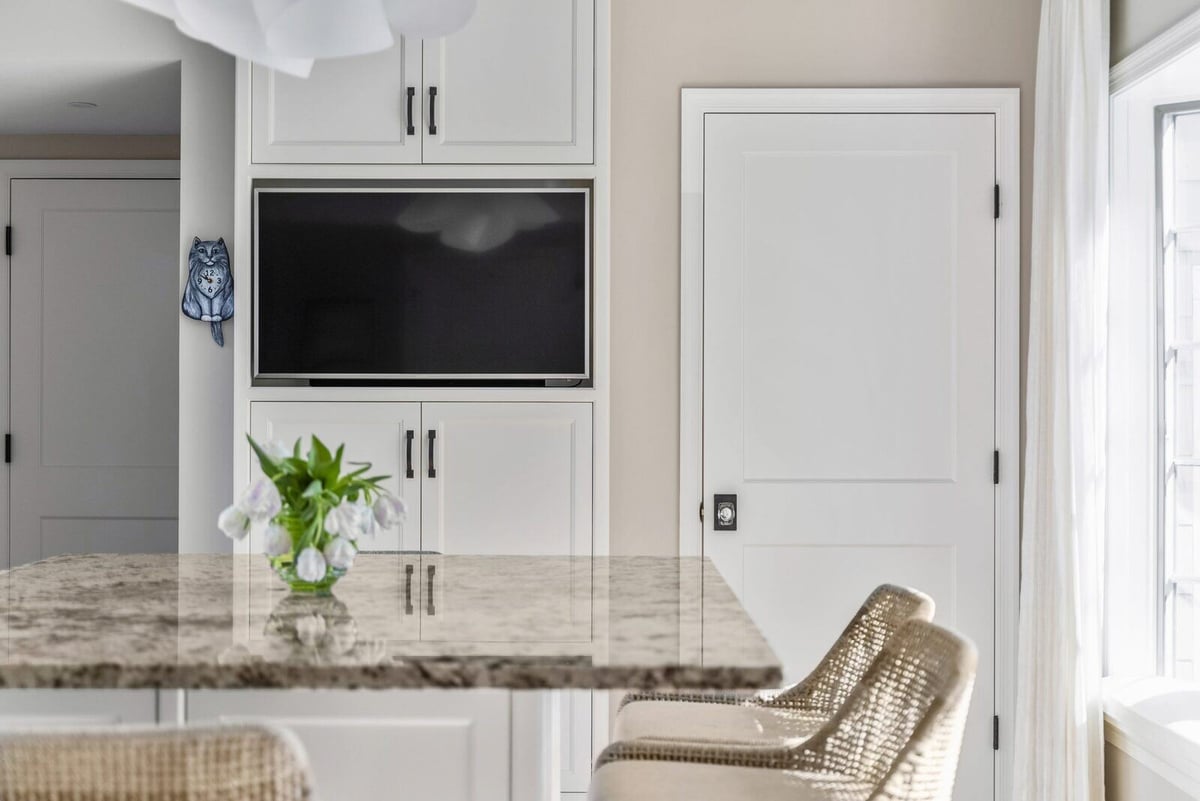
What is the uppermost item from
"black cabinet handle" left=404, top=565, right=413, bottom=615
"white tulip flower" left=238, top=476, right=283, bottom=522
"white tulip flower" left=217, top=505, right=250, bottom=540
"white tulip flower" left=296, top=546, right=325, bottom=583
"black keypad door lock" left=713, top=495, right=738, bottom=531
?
"white tulip flower" left=238, top=476, right=283, bottom=522

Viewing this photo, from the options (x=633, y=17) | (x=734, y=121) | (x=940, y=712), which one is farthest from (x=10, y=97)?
(x=940, y=712)

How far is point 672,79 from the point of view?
3.16 metres

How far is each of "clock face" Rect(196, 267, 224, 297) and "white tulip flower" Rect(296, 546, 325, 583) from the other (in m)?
1.77

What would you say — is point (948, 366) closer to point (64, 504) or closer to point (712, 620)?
point (712, 620)

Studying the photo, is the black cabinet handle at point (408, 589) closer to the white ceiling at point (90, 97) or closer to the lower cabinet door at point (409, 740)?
the lower cabinet door at point (409, 740)

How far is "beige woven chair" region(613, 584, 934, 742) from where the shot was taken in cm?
162

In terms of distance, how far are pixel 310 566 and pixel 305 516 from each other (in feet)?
0.26

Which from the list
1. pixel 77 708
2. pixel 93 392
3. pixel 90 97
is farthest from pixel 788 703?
pixel 93 392

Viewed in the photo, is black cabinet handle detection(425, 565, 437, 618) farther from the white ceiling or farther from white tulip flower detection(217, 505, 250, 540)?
the white ceiling

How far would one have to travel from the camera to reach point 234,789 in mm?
876

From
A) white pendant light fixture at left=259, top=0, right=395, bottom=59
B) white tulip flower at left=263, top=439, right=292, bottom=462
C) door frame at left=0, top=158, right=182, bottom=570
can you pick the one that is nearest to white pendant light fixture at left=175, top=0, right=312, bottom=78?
white pendant light fixture at left=259, top=0, right=395, bottom=59

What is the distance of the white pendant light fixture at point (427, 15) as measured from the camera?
5.33 feet

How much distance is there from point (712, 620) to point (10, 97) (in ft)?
10.3

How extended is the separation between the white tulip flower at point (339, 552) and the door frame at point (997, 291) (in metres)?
1.70
